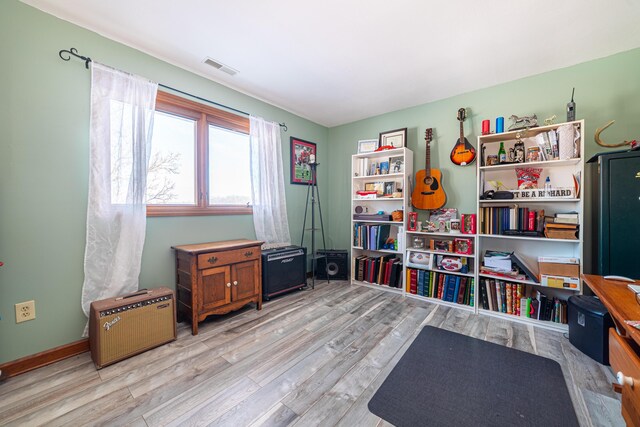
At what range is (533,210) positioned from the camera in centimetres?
246

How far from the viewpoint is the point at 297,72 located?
96.9 inches

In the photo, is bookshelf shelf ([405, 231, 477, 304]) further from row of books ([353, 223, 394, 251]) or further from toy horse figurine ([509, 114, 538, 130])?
toy horse figurine ([509, 114, 538, 130])

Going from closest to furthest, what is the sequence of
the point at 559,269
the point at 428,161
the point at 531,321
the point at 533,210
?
the point at 559,269 → the point at 531,321 → the point at 533,210 → the point at 428,161

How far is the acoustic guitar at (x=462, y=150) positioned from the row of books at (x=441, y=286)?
1.33 metres

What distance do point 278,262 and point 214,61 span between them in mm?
2173

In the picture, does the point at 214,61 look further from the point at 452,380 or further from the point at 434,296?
the point at 434,296

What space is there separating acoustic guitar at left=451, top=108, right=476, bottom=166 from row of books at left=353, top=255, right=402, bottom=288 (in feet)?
4.78

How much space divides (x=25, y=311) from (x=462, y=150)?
4.08 m

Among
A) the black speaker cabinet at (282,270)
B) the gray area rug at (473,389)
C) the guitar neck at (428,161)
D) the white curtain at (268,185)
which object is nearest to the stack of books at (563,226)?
the gray area rug at (473,389)

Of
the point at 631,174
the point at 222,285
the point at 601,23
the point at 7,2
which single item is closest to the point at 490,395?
the point at 631,174

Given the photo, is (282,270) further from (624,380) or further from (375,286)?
(624,380)

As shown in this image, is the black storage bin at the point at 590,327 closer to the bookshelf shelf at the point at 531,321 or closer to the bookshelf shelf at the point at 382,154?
the bookshelf shelf at the point at 531,321

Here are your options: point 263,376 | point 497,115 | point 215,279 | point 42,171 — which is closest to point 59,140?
point 42,171

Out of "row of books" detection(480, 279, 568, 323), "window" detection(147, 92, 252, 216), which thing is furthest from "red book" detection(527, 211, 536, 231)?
"window" detection(147, 92, 252, 216)
